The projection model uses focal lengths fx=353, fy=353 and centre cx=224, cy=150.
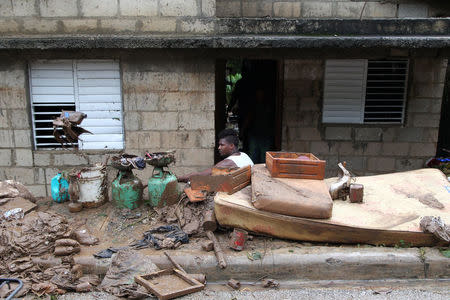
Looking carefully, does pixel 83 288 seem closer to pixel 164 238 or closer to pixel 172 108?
pixel 164 238

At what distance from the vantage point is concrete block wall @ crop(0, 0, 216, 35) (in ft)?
19.3

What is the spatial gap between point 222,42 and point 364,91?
3.51 m

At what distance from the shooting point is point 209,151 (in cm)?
641

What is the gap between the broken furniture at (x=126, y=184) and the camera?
188 inches

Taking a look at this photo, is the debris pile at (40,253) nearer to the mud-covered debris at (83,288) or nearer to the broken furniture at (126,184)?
the mud-covered debris at (83,288)

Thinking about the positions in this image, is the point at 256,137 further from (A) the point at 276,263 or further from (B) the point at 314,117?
(A) the point at 276,263

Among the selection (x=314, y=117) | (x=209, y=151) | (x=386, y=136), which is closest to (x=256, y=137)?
(x=314, y=117)

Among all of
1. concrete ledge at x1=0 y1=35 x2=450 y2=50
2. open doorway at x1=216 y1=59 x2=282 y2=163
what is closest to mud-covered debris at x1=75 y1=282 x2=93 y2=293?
concrete ledge at x1=0 y1=35 x2=450 y2=50

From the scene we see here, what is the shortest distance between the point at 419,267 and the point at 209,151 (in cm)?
378

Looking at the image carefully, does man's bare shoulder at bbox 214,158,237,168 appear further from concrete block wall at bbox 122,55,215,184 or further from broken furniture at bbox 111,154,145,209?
concrete block wall at bbox 122,55,215,184

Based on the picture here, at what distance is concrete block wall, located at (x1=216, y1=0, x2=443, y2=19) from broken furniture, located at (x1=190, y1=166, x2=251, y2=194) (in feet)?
13.8

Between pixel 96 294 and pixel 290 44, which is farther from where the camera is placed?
pixel 290 44

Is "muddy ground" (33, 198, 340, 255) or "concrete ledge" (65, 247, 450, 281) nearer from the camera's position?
"concrete ledge" (65, 247, 450, 281)

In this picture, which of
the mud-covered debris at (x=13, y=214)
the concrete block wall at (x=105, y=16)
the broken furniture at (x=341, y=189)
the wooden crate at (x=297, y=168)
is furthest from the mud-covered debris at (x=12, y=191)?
the broken furniture at (x=341, y=189)
